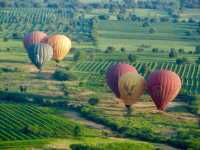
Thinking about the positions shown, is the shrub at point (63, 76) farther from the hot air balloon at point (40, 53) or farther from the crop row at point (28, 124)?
the crop row at point (28, 124)

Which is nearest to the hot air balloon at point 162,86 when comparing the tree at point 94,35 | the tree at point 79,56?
the tree at point 79,56

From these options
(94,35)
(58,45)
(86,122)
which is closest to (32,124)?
(86,122)

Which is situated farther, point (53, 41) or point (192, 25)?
point (192, 25)

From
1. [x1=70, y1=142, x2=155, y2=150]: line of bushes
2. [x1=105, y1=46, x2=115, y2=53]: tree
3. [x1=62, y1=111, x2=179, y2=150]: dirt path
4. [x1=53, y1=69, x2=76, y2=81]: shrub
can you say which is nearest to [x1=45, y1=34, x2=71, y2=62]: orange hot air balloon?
[x1=53, y1=69, x2=76, y2=81]: shrub

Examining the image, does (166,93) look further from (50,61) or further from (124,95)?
(50,61)

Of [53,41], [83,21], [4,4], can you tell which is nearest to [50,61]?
[53,41]

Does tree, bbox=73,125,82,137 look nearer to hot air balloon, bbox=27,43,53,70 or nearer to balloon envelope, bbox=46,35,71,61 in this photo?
hot air balloon, bbox=27,43,53,70

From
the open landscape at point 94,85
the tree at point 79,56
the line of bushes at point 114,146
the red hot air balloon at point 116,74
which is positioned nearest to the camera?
the line of bushes at point 114,146
